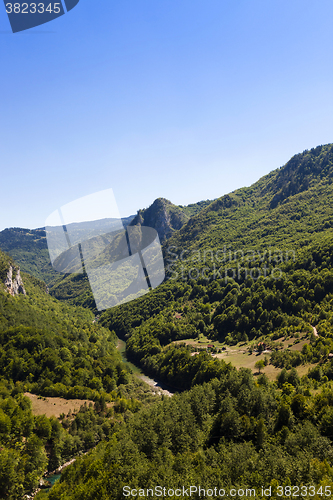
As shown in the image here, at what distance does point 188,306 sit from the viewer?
11681 cm

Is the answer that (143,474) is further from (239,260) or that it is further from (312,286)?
(239,260)

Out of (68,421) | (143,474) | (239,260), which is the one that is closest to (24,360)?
(68,421)

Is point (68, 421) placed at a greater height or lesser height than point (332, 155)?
lesser

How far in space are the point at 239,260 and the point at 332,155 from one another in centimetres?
11594

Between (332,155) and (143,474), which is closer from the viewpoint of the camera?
(143,474)
